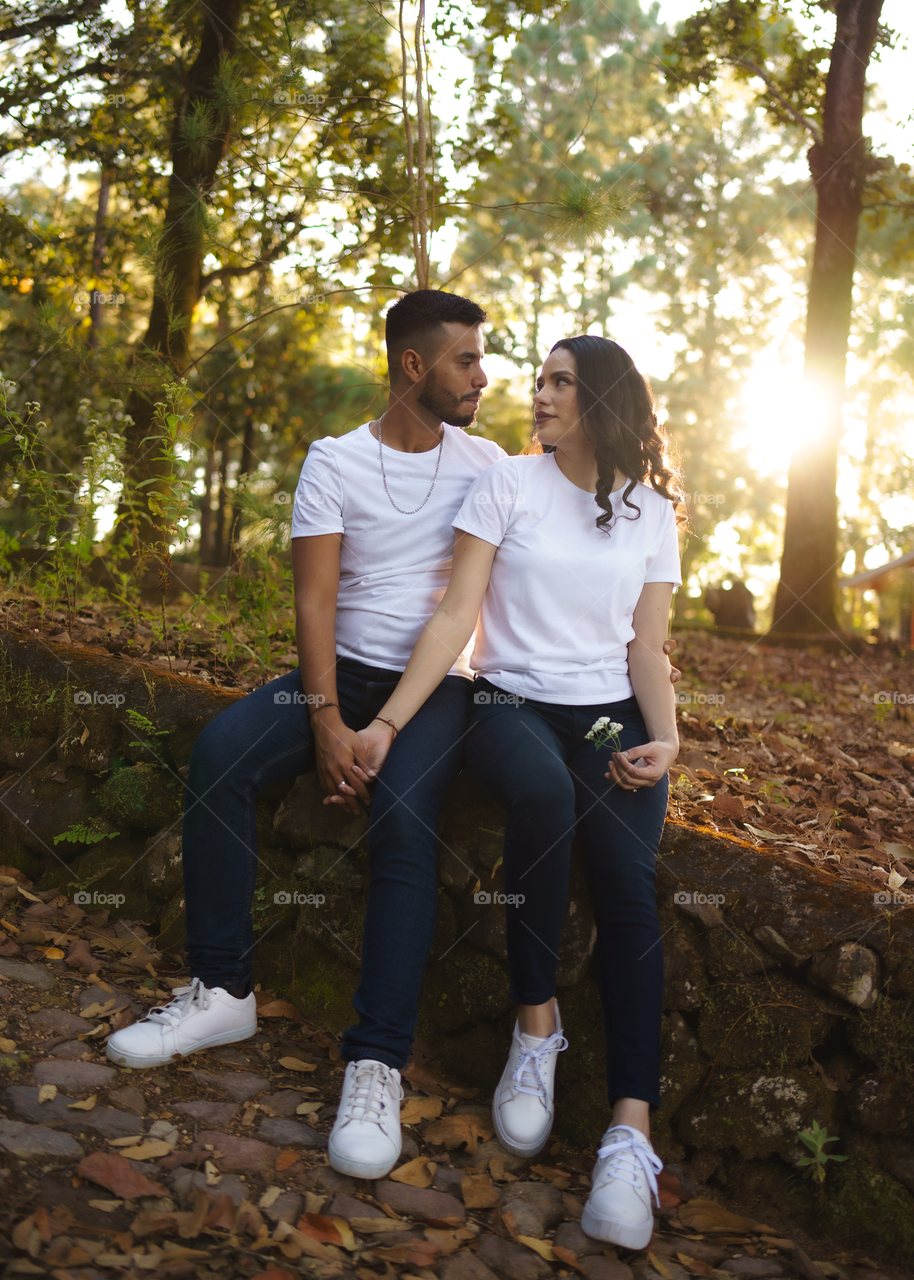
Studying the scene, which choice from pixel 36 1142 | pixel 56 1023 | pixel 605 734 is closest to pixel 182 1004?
pixel 56 1023

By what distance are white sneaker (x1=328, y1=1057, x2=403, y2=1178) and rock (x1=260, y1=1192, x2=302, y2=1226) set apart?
0.11 meters

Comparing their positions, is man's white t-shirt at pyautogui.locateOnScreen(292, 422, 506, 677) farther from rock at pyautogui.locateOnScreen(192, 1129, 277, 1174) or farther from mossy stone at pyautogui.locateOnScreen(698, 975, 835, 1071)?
rock at pyautogui.locateOnScreen(192, 1129, 277, 1174)

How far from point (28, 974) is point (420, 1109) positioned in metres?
1.14

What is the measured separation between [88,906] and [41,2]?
20.6 ft

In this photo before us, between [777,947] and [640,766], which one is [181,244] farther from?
[777,947]

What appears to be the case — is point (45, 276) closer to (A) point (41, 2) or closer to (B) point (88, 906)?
(A) point (41, 2)

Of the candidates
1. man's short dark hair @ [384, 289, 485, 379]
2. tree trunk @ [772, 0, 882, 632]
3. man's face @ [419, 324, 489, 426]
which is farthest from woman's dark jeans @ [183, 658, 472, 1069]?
tree trunk @ [772, 0, 882, 632]

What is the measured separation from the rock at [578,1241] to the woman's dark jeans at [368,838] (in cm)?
47

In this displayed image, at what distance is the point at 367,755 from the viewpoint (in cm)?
242

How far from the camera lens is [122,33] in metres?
6.48

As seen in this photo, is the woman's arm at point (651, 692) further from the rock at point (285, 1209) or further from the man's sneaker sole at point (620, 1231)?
the rock at point (285, 1209)

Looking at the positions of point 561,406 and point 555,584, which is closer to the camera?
point 555,584

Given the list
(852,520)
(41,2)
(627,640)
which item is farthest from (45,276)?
(852,520)

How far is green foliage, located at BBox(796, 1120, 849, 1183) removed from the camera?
6.93ft
